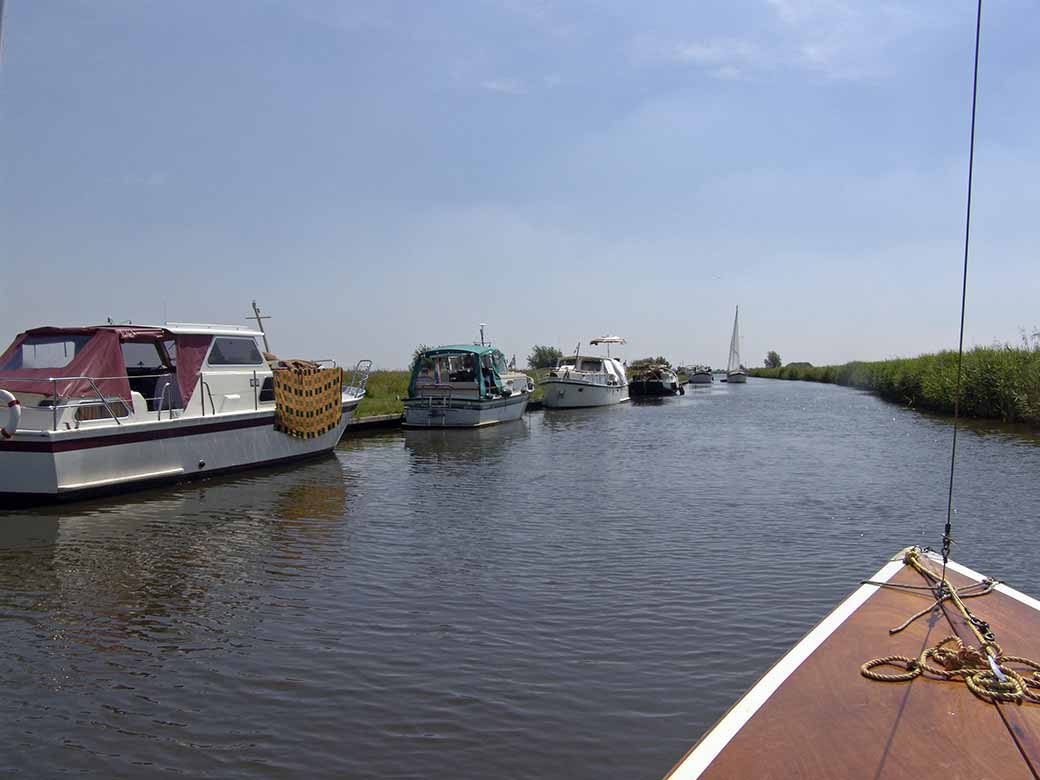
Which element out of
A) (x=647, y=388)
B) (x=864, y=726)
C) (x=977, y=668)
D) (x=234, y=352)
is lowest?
(x=864, y=726)

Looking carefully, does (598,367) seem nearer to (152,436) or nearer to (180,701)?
(152,436)

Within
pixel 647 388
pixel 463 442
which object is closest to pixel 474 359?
pixel 463 442

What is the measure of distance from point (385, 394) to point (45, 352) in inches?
899

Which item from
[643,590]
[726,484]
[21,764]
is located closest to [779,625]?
[643,590]

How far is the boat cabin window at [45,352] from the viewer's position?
50.8 ft

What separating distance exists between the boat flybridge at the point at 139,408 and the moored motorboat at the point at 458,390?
965 cm

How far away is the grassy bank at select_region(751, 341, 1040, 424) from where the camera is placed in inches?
1275

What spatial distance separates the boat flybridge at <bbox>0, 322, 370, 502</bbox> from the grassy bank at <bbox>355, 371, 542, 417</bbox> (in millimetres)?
10777

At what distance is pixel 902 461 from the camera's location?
2092 centimetres

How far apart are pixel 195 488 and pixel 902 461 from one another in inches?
686

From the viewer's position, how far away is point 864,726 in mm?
4078

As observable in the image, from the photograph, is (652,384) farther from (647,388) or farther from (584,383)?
(584,383)

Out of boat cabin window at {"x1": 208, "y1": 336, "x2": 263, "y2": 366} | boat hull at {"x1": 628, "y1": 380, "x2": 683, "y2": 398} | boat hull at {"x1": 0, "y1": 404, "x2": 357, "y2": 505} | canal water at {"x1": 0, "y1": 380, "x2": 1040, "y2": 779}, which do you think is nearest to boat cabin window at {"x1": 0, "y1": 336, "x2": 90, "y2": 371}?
boat hull at {"x1": 0, "y1": 404, "x2": 357, "y2": 505}

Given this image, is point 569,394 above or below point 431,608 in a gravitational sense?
above
